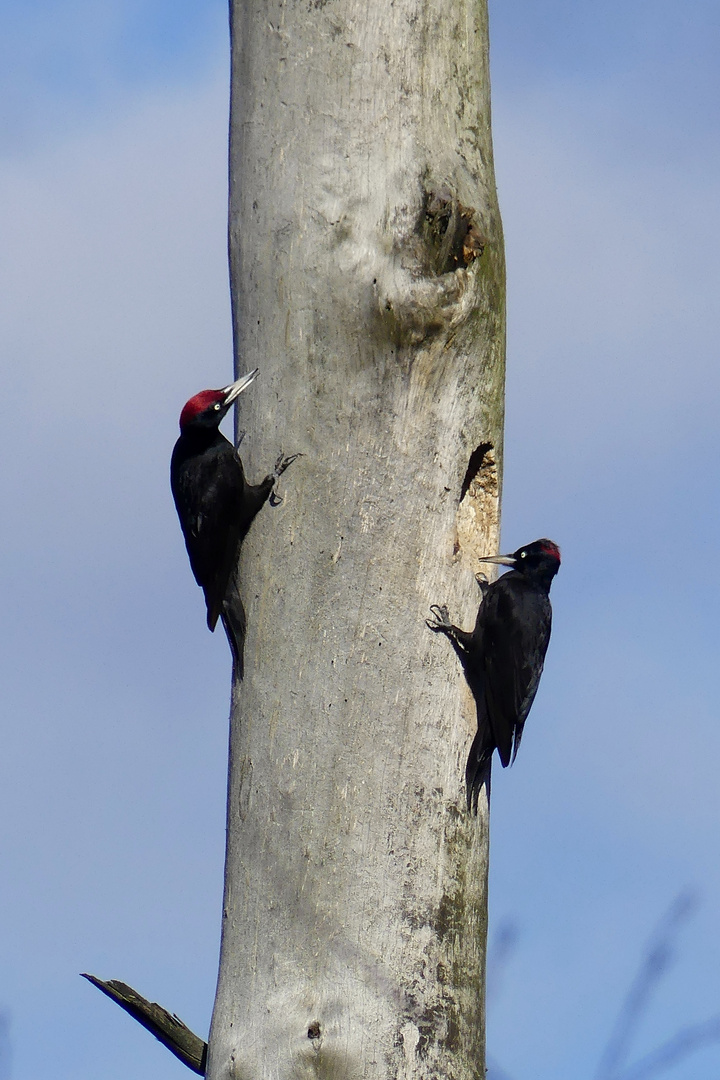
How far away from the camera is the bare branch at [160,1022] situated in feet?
9.72

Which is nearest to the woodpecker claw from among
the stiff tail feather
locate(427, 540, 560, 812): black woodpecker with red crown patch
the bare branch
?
locate(427, 540, 560, 812): black woodpecker with red crown patch

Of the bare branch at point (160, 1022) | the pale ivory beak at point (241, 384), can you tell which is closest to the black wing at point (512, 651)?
the pale ivory beak at point (241, 384)

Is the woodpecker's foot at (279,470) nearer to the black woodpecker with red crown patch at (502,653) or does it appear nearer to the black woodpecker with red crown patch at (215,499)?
the black woodpecker with red crown patch at (215,499)

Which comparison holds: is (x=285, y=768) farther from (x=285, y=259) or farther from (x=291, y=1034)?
(x=285, y=259)

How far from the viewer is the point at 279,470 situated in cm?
299

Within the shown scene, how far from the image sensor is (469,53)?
3230 mm

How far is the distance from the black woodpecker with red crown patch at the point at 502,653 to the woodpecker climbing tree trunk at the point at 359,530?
50mm

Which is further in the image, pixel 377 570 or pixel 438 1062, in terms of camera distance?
pixel 377 570

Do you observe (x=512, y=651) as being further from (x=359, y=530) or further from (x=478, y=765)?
(x=359, y=530)

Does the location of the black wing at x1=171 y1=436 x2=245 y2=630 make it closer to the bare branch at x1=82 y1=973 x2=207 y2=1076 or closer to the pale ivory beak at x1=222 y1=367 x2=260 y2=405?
the pale ivory beak at x1=222 y1=367 x2=260 y2=405

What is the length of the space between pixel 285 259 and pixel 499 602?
1.06 meters

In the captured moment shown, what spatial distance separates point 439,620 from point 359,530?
0.93 ft

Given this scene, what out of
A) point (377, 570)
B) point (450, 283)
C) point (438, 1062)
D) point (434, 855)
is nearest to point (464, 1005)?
point (438, 1062)

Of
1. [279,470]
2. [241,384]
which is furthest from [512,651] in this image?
[241,384]
